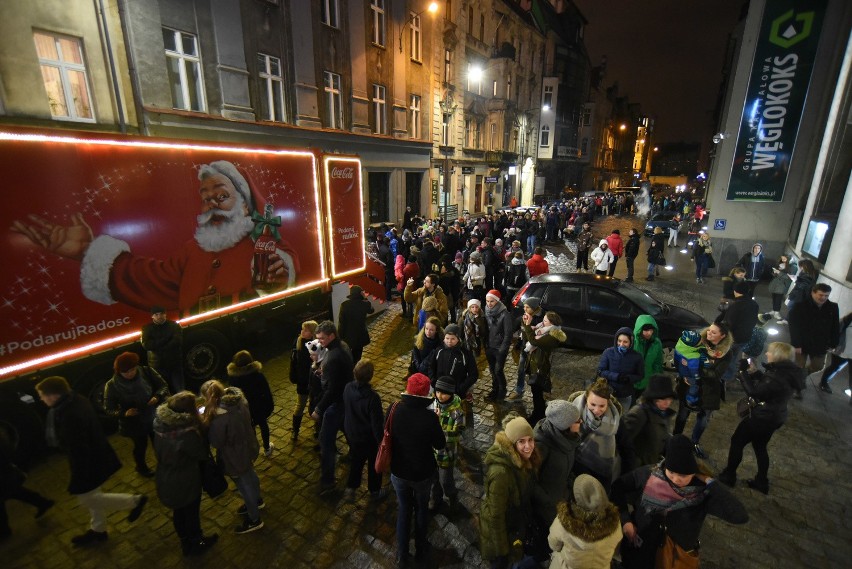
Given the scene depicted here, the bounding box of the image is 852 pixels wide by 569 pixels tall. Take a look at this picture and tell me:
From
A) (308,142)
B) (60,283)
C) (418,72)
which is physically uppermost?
(418,72)

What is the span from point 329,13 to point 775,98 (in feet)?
56.6

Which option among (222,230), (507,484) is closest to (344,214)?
(222,230)

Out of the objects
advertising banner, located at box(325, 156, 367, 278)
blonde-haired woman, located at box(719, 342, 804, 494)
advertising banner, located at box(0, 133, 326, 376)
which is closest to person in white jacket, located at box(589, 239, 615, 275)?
advertising banner, located at box(325, 156, 367, 278)

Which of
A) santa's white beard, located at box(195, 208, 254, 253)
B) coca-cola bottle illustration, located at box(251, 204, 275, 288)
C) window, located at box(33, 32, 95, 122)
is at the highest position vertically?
window, located at box(33, 32, 95, 122)

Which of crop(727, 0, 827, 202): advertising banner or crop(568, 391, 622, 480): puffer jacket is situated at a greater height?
crop(727, 0, 827, 202): advertising banner

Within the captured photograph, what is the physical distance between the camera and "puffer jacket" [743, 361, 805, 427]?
4.20 m

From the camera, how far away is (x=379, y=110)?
21109mm

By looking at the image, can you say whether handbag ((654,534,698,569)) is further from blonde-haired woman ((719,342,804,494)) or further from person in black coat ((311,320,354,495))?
person in black coat ((311,320,354,495))

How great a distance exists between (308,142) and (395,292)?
8748mm

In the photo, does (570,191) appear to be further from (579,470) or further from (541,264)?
(579,470)

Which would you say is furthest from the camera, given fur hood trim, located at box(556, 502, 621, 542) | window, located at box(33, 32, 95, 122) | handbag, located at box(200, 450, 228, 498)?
window, located at box(33, 32, 95, 122)

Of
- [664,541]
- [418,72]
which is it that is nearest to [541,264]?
[664,541]

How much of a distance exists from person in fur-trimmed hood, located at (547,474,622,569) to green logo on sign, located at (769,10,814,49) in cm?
1685

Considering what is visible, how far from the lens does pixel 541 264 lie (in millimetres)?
10391
